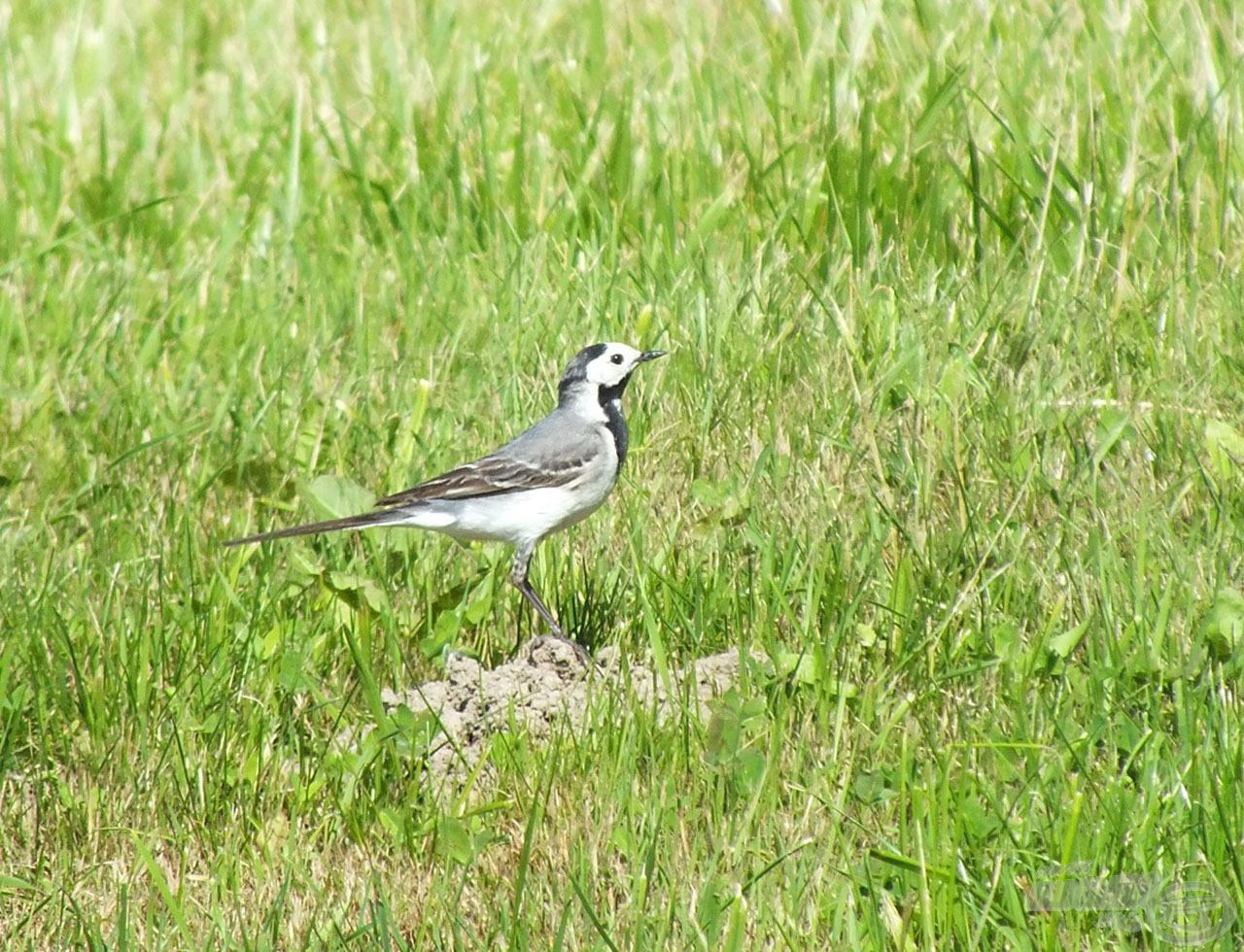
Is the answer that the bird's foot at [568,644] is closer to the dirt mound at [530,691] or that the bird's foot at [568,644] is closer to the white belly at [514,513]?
the dirt mound at [530,691]

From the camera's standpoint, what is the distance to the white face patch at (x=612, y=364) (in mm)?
5629

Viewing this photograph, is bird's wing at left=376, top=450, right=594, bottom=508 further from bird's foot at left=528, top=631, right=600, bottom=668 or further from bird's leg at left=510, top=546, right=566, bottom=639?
bird's foot at left=528, top=631, right=600, bottom=668

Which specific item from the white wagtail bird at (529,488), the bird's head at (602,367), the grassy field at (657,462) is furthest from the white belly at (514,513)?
the bird's head at (602,367)

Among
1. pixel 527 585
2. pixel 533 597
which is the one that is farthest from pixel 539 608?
pixel 527 585

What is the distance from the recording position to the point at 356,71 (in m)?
8.95

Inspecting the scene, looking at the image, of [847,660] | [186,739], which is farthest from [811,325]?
[186,739]

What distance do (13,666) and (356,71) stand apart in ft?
16.5

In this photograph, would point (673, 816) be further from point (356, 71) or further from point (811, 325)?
point (356, 71)

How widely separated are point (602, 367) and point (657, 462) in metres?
0.39

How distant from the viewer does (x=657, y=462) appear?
19.1ft

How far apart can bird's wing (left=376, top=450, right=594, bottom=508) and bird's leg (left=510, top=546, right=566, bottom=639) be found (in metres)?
0.20

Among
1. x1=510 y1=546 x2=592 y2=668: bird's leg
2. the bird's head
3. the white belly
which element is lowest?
x1=510 y1=546 x2=592 y2=668: bird's leg

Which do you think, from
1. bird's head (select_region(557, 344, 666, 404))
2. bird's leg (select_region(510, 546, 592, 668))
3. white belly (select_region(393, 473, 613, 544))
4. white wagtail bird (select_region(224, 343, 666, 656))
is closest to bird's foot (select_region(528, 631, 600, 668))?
bird's leg (select_region(510, 546, 592, 668))

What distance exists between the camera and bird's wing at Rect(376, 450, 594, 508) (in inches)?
207
